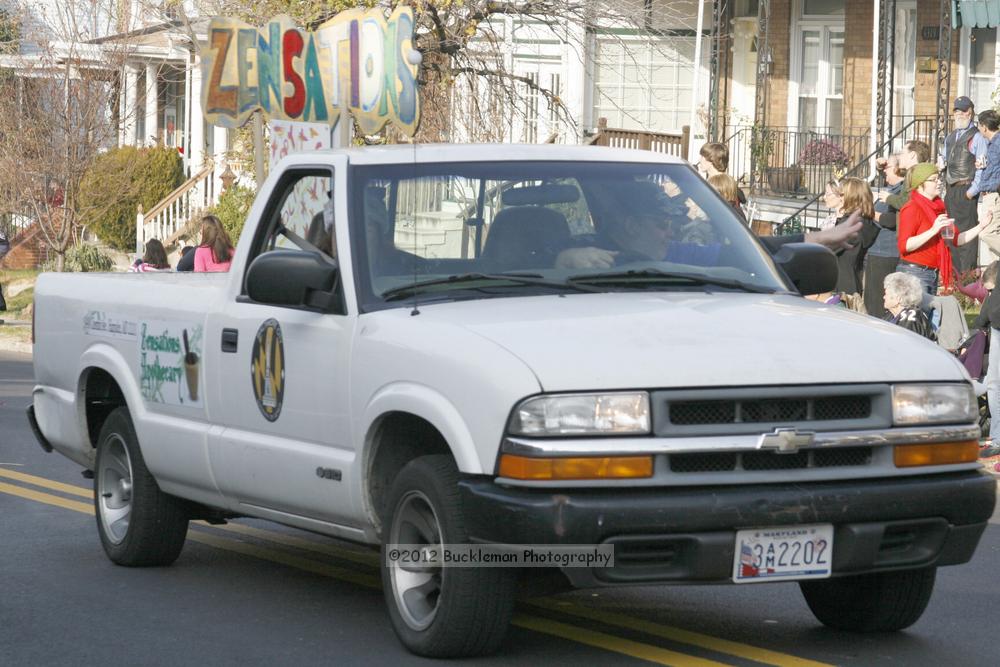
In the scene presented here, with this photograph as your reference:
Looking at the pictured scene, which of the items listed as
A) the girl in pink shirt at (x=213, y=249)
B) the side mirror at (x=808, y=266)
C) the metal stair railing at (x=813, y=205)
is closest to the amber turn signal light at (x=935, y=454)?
the side mirror at (x=808, y=266)

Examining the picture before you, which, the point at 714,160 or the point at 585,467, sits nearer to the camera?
the point at 585,467

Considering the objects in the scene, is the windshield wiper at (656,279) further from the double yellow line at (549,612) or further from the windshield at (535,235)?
the double yellow line at (549,612)

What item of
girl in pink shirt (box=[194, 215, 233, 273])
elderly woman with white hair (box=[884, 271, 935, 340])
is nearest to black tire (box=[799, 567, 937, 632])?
elderly woman with white hair (box=[884, 271, 935, 340])

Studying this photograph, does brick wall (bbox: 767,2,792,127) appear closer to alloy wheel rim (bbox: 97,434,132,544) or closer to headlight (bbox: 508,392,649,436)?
alloy wheel rim (bbox: 97,434,132,544)

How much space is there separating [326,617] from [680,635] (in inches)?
57.5

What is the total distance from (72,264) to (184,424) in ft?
86.3

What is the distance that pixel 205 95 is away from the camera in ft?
61.6

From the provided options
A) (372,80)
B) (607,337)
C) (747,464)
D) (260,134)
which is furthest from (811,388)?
(260,134)

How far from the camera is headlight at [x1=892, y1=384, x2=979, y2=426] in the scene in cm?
604

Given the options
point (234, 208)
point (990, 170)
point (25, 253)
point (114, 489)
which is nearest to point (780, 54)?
point (234, 208)

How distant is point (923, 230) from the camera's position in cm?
1393

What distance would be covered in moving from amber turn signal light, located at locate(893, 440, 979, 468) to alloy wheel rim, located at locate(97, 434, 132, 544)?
158 inches

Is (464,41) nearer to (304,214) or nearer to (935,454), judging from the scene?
(304,214)

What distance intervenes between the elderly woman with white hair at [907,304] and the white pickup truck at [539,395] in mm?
5148
